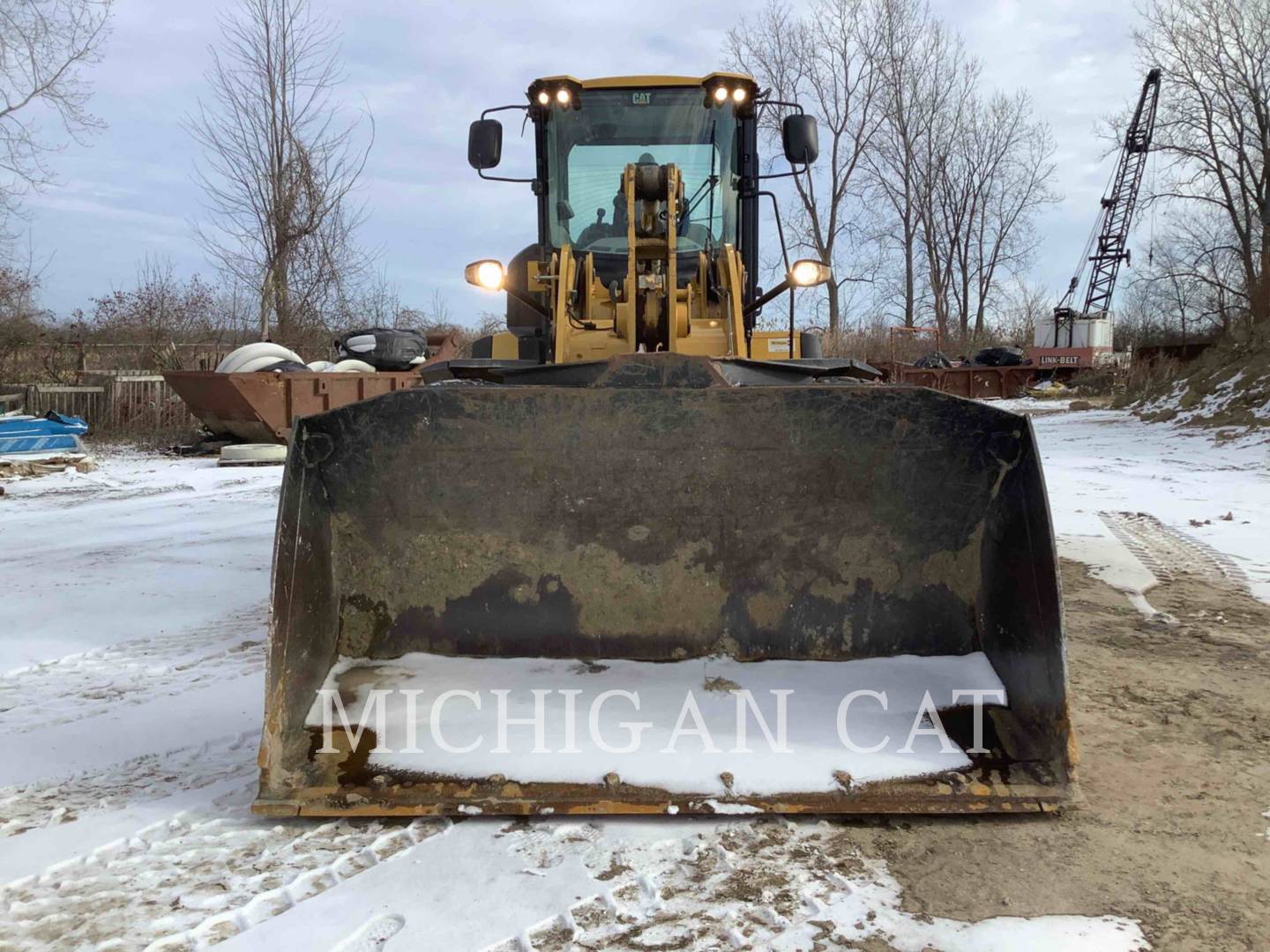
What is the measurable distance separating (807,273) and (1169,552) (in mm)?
3187

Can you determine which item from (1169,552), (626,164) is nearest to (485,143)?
(626,164)

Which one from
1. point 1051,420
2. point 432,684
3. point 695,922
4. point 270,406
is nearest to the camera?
point 695,922

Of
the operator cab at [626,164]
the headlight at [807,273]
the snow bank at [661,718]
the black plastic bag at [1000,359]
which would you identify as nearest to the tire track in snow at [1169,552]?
the headlight at [807,273]

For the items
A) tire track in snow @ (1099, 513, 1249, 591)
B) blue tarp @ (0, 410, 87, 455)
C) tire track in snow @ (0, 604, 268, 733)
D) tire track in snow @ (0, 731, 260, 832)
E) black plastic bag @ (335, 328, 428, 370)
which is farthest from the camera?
black plastic bag @ (335, 328, 428, 370)

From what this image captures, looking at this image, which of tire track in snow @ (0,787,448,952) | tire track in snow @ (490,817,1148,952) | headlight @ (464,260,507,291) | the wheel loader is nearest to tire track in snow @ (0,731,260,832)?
tire track in snow @ (0,787,448,952)

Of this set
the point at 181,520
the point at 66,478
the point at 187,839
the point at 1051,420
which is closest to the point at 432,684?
the point at 187,839

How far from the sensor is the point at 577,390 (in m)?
2.88

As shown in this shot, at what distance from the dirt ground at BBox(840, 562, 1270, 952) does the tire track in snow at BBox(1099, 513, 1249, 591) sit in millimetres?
1796

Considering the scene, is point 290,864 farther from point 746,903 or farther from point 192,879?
point 746,903

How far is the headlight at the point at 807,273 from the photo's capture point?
14.4 ft

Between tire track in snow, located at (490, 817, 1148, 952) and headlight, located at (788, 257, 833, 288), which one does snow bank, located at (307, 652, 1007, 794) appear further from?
headlight, located at (788, 257, 833, 288)

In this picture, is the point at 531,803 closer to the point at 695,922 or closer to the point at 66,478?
the point at 695,922

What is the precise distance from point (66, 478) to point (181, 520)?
4.04 meters

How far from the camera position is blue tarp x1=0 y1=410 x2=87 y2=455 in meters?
11.0
